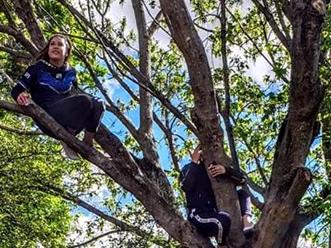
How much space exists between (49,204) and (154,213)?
6933 mm

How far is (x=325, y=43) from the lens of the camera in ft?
18.6

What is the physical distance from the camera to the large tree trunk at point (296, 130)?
4172 mm

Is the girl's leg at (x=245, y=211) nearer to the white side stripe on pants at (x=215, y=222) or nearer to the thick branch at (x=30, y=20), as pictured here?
the white side stripe on pants at (x=215, y=222)

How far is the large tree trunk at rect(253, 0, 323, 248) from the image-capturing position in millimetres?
4172

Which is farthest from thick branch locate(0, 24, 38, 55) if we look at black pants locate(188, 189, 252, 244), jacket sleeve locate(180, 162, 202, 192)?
black pants locate(188, 189, 252, 244)

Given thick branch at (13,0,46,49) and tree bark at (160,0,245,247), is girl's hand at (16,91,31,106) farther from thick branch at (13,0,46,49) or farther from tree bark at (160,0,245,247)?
tree bark at (160,0,245,247)

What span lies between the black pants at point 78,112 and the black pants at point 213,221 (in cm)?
108

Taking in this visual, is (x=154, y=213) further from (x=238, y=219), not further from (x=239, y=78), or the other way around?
(x=239, y=78)

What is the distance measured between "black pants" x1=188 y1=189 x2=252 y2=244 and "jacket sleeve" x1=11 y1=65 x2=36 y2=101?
5.35 ft

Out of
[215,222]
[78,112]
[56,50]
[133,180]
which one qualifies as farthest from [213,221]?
[56,50]

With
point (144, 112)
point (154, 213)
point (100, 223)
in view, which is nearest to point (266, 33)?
point (144, 112)

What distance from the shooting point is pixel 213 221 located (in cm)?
462

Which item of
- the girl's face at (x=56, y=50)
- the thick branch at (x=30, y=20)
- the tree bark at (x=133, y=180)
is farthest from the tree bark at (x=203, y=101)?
the thick branch at (x=30, y=20)

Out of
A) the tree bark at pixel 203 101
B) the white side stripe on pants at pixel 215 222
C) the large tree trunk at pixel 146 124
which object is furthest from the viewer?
the large tree trunk at pixel 146 124
